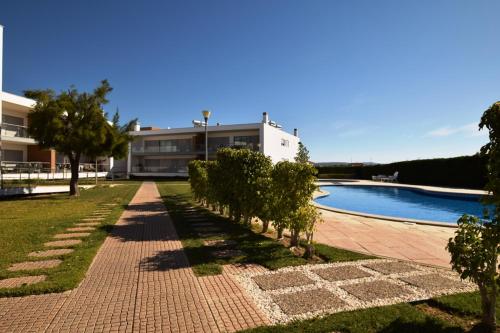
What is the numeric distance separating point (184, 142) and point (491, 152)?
42027 mm

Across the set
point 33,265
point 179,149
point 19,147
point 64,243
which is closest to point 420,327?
point 33,265

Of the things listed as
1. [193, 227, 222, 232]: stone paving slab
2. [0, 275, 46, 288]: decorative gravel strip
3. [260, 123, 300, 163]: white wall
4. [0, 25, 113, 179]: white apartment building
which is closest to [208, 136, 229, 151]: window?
[260, 123, 300, 163]: white wall

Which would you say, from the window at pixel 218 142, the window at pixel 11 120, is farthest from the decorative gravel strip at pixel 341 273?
the window at pixel 218 142

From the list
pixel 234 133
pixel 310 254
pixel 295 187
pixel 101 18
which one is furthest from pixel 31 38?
pixel 234 133

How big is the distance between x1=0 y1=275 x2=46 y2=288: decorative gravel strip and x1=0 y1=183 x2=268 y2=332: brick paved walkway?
0.52 meters

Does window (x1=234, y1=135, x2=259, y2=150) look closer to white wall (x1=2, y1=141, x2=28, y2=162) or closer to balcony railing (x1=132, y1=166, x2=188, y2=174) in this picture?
balcony railing (x1=132, y1=166, x2=188, y2=174)

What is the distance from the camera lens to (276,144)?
41.2 metres

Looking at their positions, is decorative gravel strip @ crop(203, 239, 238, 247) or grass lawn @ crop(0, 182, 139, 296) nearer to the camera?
grass lawn @ crop(0, 182, 139, 296)

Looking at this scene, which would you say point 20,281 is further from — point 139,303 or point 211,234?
point 211,234

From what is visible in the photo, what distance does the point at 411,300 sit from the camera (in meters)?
4.31

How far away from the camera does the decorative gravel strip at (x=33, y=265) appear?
5.66 meters

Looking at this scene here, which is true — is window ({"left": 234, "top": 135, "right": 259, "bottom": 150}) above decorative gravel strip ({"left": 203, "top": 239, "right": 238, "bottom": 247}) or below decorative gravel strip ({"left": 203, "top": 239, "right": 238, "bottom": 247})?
above

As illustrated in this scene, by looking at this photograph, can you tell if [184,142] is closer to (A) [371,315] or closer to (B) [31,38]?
(B) [31,38]

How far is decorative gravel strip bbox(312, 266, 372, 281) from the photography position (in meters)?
5.27
